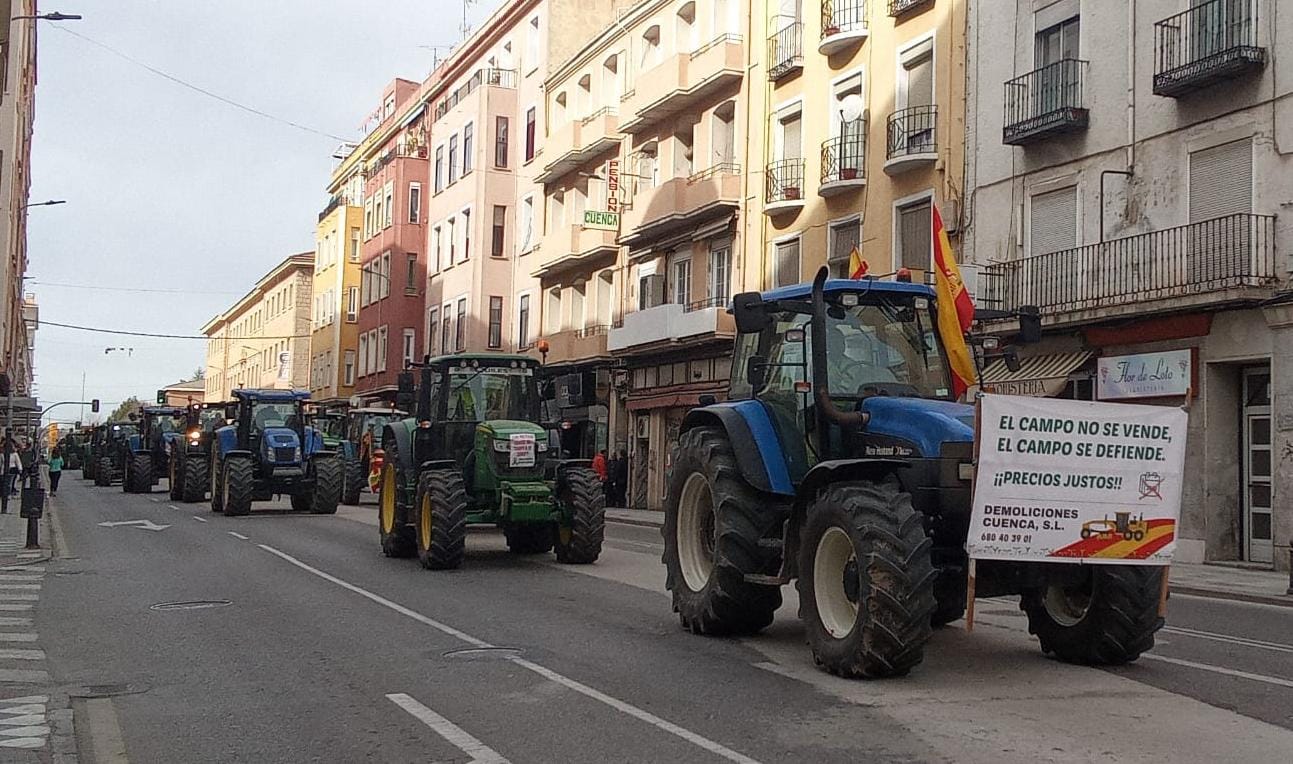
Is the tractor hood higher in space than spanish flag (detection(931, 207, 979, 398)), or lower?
lower

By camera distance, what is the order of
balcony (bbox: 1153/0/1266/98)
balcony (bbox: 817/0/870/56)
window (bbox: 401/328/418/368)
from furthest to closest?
window (bbox: 401/328/418/368) < balcony (bbox: 817/0/870/56) < balcony (bbox: 1153/0/1266/98)

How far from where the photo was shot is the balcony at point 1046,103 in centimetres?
2373

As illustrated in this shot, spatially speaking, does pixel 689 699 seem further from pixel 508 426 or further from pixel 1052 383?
pixel 1052 383

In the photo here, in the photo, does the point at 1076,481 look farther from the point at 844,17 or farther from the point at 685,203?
the point at 685,203

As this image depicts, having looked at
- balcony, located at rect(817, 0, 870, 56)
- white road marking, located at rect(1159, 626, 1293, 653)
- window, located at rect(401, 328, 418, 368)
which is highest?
balcony, located at rect(817, 0, 870, 56)

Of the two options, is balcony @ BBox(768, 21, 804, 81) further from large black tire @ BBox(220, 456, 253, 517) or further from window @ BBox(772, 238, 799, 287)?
large black tire @ BBox(220, 456, 253, 517)

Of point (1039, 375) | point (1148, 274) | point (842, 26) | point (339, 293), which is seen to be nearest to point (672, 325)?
point (842, 26)

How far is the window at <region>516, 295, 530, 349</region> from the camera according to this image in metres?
48.1

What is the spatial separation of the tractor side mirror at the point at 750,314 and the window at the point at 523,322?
38.0 m

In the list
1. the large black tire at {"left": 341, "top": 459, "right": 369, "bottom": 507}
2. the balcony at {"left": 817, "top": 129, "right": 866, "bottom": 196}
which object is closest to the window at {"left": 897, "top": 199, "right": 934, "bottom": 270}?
the balcony at {"left": 817, "top": 129, "right": 866, "bottom": 196}

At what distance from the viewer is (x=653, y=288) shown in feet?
126

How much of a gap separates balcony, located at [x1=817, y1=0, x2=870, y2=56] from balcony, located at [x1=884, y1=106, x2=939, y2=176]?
7.55ft

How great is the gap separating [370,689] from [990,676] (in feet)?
13.1

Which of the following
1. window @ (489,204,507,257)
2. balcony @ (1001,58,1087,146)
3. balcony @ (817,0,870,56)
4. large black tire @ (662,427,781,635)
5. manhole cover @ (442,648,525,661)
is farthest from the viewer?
window @ (489,204,507,257)
